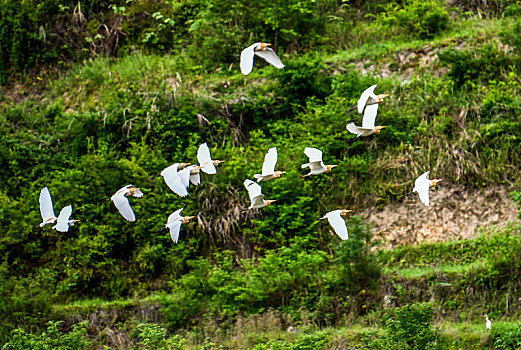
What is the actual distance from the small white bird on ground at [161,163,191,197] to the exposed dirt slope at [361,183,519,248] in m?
4.55

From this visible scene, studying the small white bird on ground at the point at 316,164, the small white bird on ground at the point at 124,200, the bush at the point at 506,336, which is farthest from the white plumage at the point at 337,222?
the small white bird on ground at the point at 124,200

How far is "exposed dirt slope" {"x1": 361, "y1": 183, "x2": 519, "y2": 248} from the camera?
13844 millimetres

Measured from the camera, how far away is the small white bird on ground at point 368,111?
9.98m

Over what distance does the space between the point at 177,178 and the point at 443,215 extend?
19.3 feet

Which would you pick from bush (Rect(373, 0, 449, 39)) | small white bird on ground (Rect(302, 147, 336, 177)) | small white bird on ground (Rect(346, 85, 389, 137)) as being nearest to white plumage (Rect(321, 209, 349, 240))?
small white bird on ground (Rect(302, 147, 336, 177))

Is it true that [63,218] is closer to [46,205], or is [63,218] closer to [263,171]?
[46,205]

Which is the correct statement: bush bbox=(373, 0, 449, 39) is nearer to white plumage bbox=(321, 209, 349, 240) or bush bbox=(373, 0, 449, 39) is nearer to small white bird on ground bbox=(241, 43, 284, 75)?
white plumage bbox=(321, 209, 349, 240)

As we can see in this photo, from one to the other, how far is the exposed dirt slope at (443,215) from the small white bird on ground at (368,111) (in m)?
3.54

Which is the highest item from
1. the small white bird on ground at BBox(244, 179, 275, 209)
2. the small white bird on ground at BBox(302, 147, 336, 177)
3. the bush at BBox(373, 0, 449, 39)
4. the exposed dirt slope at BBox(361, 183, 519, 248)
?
Result: the bush at BBox(373, 0, 449, 39)

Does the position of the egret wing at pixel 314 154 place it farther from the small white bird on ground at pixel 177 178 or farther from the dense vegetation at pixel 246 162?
the dense vegetation at pixel 246 162

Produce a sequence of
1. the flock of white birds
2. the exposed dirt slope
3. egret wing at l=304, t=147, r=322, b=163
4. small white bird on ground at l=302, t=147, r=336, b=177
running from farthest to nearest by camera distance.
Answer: the exposed dirt slope → small white bird on ground at l=302, t=147, r=336, b=177 → egret wing at l=304, t=147, r=322, b=163 → the flock of white birds

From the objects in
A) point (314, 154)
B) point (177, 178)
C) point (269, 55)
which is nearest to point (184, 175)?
point (177, 178)

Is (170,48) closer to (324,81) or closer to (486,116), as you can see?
(324,81)

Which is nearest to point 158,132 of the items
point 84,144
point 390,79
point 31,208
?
point 84,144
